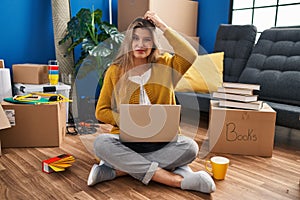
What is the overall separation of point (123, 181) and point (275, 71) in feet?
5.03

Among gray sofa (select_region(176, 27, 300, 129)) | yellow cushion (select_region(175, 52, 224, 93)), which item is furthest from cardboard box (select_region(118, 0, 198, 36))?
gray sofa (select_region(176, 27, 300, 129))

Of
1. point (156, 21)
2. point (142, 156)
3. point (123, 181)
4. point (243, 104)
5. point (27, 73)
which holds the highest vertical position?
point (156, 21)

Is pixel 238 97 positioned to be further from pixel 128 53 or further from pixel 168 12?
pixel 168 12

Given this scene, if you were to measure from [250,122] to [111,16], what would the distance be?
1875 millimetres

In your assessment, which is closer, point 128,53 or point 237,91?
point 128,53

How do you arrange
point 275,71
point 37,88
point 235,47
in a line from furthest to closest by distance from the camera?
point 235,47 < point 275,71 < point 37,88

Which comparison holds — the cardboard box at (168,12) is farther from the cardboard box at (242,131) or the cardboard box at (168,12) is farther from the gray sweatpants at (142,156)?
the gray sweatpants at (142,156)

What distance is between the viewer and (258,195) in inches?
48.3

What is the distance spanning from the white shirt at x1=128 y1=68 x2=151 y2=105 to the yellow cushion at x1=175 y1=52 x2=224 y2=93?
952 mm

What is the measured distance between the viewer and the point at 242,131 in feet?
5.50

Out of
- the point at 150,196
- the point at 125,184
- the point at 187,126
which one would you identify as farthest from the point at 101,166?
the point at 187,126

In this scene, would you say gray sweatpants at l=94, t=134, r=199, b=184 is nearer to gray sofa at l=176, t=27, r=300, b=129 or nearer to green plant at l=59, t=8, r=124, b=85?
gray sofa at l=176, t=27, r=300, b=129

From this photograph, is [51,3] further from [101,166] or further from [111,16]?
[101,166]

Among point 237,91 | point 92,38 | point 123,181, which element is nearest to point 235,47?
point 237,91
